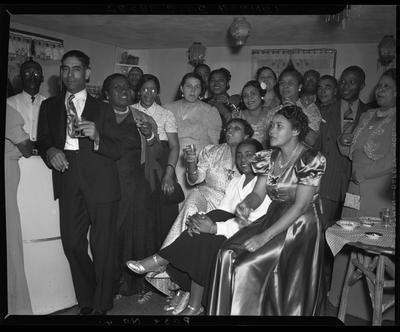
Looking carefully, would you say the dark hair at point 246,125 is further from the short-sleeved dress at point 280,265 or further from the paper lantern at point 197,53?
the paper lantern at point 197,53

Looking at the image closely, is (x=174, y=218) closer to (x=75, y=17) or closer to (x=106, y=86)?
(x=106, y=86)

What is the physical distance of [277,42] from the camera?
9.52 feet

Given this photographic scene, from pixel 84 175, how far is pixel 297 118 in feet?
4.71

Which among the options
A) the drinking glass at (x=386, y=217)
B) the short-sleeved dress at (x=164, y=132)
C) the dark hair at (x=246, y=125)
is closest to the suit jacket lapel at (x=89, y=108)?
the short-sleeved dress at (x=164, y=132)

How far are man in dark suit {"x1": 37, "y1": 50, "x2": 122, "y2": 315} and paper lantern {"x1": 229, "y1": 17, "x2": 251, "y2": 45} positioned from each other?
3.14 ft

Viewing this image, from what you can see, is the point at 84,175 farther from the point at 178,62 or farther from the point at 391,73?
the point at 391,73

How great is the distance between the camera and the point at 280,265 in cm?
266

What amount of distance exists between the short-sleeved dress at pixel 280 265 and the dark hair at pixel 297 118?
0.42 ft

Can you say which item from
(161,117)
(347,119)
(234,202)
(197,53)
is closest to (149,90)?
(161,117)

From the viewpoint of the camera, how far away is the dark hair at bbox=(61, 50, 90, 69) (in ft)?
9.41

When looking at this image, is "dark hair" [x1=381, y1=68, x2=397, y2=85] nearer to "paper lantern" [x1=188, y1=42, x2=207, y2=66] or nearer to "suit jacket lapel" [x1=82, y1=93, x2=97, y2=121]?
"paper lantern" [x1=188, y1=42, x2=207, y2=66]

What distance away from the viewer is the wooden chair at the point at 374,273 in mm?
2619
